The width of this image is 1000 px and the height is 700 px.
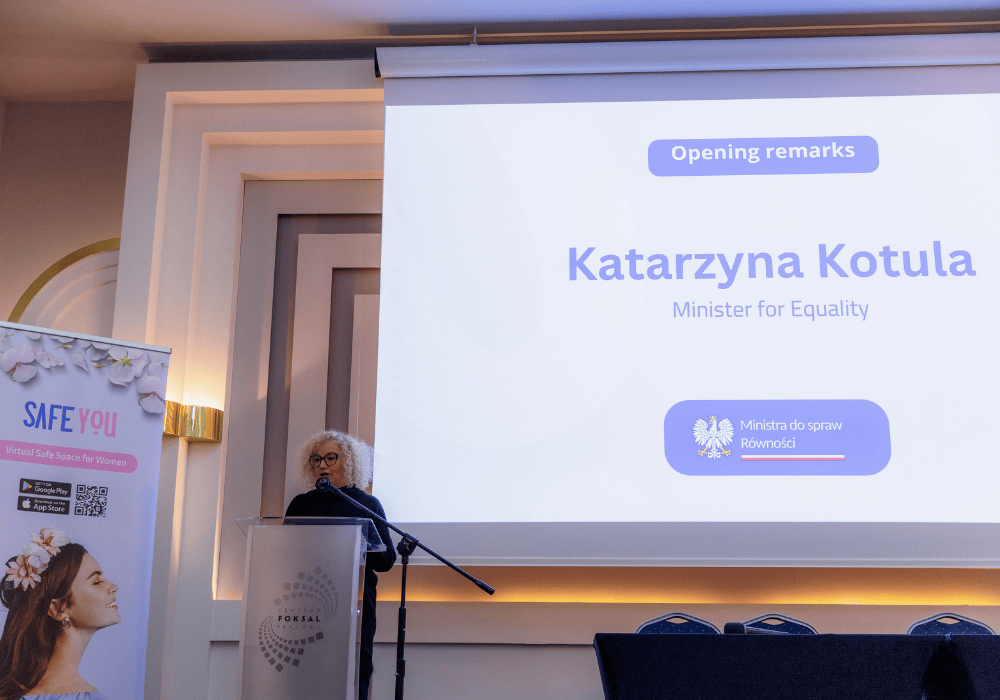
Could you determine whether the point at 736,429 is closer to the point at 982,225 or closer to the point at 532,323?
the point at 532,323

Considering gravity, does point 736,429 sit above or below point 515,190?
below

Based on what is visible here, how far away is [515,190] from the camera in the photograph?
3738 millimetres

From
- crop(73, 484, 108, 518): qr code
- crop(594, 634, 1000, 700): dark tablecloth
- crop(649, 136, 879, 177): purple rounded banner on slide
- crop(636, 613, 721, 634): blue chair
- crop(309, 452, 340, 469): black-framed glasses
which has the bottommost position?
crop(636, 613, 721, 634): blue chair

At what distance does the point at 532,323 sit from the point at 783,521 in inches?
52.5

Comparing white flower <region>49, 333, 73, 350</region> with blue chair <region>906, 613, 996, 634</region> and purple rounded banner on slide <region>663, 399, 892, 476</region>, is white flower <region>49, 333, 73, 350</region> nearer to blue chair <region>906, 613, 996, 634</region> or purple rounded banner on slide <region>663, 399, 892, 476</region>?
purple rounded banner on slide <region>663, 399, 892, 476</region>

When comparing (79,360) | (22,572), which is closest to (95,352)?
(79,360)

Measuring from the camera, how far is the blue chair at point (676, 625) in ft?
10.4

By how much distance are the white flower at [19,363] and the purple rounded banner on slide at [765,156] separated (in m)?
2.73

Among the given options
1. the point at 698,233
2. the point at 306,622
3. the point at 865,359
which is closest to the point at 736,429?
the point at 865,359

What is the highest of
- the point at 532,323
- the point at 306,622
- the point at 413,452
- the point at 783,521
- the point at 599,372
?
the point at 532,323

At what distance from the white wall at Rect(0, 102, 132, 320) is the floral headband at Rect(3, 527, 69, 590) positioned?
199cm

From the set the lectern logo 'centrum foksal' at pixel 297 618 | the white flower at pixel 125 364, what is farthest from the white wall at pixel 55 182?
the lectern logo 'centrum foksal' at pixel 297 618

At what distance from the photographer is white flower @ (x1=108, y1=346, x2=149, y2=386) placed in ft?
10.9

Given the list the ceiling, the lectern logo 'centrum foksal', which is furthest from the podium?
the ceiling
